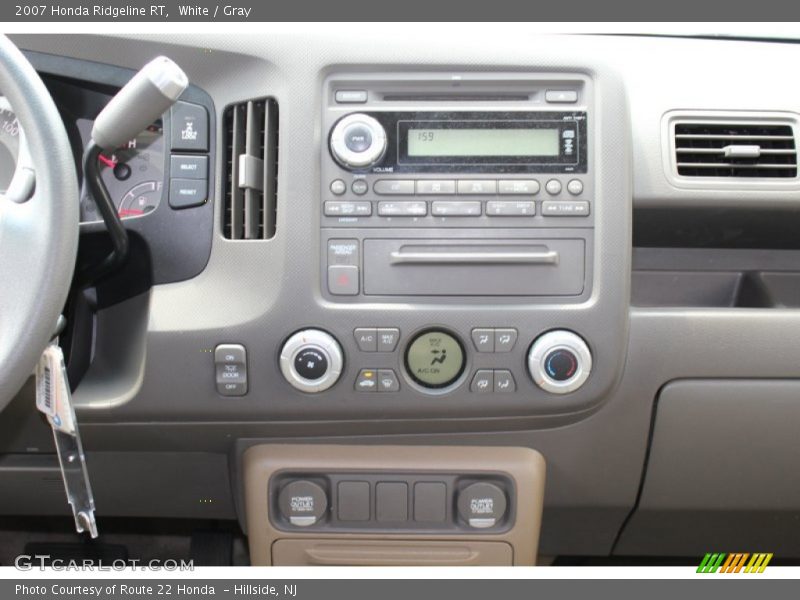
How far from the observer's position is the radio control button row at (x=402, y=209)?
106 cm

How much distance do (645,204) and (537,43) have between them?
0.28 m

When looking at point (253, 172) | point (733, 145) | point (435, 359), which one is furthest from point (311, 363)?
point (733, 145)

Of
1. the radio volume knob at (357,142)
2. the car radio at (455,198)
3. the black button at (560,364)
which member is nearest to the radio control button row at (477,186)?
the car radio at (455,198)

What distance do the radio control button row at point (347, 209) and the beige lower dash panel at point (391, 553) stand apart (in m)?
0.49

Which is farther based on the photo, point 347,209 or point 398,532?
point 398,532

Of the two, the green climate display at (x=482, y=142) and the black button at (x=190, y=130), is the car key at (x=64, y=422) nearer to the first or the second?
the black button at (x=190, y=130)

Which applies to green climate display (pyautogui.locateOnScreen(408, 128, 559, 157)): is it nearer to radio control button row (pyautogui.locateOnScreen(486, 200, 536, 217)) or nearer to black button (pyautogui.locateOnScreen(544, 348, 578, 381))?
radio control button row (pyautogui.locateOnScreen(486, 200, 536, 217))

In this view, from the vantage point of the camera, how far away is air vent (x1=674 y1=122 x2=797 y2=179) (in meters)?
1.13

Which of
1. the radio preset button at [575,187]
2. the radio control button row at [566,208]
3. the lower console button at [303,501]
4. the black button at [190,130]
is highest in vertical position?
the black button at [190,130]

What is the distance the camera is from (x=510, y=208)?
3.47 feet

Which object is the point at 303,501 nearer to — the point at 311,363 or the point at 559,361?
the point at 311,363

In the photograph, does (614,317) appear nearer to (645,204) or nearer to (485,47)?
(645,204)

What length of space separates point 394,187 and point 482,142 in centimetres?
13

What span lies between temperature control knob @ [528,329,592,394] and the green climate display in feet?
0.82
